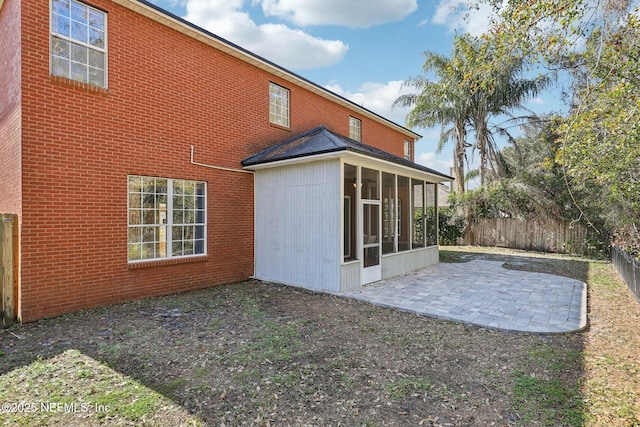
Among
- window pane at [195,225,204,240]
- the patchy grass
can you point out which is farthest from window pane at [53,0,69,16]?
the patchy grass

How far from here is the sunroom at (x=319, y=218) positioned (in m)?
7.86

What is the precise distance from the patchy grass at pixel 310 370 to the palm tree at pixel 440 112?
45.5 ft

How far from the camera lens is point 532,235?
16.7 meters

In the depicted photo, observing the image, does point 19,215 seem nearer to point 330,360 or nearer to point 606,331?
point 330,360

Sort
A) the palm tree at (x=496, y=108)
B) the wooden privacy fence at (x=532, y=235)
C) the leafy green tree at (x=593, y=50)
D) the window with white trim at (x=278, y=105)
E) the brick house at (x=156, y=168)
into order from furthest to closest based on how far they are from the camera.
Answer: the palm tree at (x=496, y=108), the wooden privacy fence at (x=532, y=235), the window with white trim at (x=278, y=105), the brick house at (x=156, y=168), the leafy green tree at (x=593, y=50)

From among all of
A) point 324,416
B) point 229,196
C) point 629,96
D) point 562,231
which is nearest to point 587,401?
point 324,416

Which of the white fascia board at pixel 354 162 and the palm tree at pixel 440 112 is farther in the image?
the palm tree at pixel 440 112

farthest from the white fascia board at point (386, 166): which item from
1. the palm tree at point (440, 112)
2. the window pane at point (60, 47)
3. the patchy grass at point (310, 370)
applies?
the palm tree at point (440, 112)

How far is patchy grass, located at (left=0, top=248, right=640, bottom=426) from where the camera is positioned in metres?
3.13

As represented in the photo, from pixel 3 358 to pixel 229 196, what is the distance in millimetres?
5542

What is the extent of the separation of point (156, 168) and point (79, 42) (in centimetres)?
274

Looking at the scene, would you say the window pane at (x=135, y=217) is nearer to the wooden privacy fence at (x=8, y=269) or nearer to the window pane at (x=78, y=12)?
the wooden privacy fence at (x=8, y=269)

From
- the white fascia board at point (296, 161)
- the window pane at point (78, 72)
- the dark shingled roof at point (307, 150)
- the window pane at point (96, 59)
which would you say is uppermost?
the window pane at point (96, 59)

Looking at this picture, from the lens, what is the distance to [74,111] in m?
6.34
